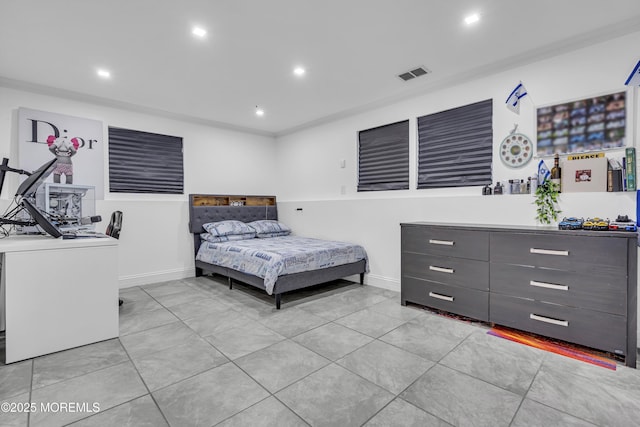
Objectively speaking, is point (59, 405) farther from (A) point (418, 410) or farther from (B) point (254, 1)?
(B) point (254, 1)

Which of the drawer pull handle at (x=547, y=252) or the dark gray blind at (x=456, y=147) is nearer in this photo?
the drawer pull handle at (x=547, y=252)

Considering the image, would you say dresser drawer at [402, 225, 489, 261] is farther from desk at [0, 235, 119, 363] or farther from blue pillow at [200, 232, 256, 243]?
desk at [0, 235, 119, 363]

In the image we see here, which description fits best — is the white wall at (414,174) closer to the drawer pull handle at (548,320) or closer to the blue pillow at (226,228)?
the drawer pull handle at (548,320)

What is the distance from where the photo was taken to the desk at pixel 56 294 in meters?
2.14

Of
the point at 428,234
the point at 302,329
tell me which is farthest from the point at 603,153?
the point at 302,329

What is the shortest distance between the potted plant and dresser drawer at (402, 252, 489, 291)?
71cm

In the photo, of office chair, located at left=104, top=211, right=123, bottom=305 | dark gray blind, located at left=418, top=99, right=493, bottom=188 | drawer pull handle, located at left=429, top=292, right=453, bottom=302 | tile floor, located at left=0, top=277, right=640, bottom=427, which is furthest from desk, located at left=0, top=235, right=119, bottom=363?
A: dark gray blind, located at left=418, top=99, right=493, bottom=188

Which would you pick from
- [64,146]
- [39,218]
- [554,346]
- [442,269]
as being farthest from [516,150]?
[64,146]

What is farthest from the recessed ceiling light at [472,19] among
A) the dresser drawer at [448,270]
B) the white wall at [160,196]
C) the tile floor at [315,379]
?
the white wall at [160,196]

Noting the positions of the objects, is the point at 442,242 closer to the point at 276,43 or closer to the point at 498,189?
the point at 498,189

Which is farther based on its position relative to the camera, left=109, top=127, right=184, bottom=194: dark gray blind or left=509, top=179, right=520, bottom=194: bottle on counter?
left=109, top=127, right=184, bottom=194: dark gray blind

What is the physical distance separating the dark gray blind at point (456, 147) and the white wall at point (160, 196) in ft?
10.8

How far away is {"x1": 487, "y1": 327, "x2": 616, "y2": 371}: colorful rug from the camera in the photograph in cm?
215

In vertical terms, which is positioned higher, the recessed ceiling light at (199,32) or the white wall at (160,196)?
the recessed ceiling light at (199,32)
